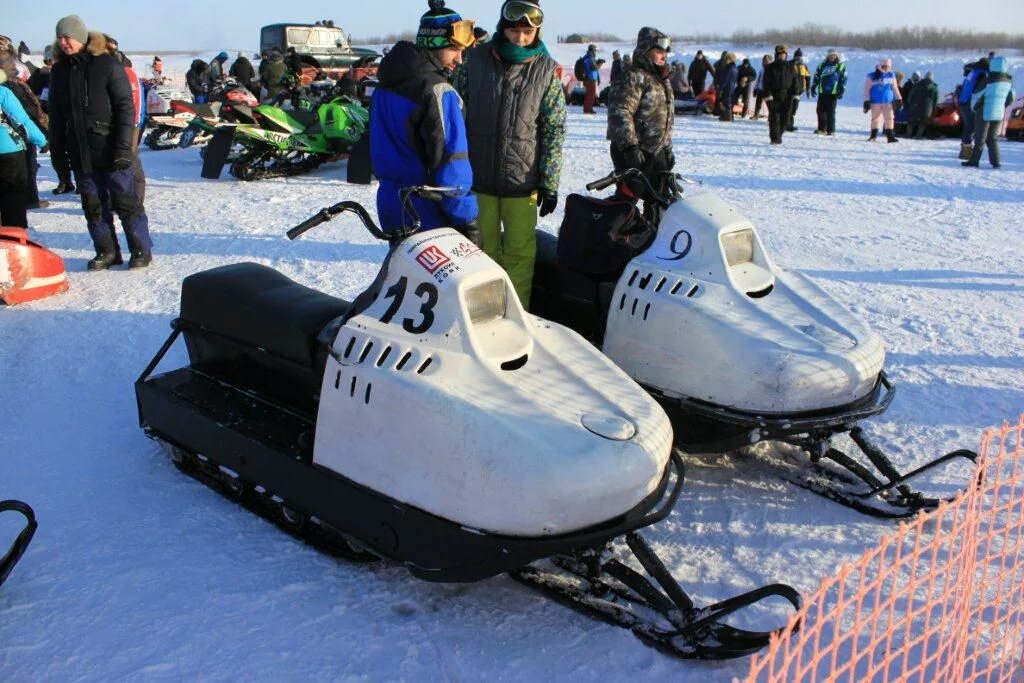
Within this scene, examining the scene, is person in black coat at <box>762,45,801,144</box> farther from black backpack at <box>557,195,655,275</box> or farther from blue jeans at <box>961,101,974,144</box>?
black backpack at <box>557,195,655,275</box>

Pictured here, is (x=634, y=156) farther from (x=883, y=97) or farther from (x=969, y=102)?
(x=883, y=97)

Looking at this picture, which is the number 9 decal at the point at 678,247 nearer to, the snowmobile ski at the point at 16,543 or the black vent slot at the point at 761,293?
the black vent slot at the point at 761,293

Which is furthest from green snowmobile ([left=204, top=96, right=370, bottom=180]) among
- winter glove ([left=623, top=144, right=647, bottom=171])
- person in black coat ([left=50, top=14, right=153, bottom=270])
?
winter glove ([left=623, top=144, right=647, bottom=171])

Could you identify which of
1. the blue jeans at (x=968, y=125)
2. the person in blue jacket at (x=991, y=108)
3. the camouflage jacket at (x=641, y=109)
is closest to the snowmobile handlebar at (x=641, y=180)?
the camouflage jacket at (x=641, y=109)

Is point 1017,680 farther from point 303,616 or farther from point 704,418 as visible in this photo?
point 303,616

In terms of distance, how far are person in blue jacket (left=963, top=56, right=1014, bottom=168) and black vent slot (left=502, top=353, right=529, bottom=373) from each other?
10.3 m

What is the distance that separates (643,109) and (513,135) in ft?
3.93

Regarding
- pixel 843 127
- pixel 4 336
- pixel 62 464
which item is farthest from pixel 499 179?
pixel 843 127

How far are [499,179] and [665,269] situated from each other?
125cm

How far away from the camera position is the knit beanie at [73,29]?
17.4 ft

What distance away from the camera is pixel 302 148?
32.4 feet

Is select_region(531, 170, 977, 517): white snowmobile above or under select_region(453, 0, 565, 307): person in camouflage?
under

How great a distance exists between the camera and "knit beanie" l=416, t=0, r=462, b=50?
3527 mm

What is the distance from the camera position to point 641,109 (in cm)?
513
